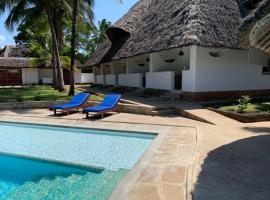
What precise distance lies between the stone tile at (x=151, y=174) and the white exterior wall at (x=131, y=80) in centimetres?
1407

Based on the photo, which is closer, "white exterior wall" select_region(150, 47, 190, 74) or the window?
the window

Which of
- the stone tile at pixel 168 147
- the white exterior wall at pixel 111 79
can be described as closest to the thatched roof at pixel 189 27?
the white exterior wall at pixel 111 79

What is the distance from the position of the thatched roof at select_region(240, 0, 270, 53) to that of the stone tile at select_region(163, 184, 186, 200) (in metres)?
3.50

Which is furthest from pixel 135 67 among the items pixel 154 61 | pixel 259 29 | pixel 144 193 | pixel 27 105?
pixel 144 193

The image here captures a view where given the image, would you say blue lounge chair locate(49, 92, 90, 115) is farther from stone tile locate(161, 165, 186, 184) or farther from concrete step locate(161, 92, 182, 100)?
stone tile locate(161, 165, 186, 184)

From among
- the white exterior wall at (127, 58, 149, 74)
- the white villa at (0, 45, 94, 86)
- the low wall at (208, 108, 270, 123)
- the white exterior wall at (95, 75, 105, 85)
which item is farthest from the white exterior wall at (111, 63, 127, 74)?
the low wall at (208, 108, 270, 123)

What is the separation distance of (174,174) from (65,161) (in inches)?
115

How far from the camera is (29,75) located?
1460 inches

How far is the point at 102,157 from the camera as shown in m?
7.00

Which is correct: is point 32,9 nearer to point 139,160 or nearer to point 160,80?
point 160,80

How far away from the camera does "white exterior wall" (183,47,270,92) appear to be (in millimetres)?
13617

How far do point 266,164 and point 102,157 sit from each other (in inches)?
137

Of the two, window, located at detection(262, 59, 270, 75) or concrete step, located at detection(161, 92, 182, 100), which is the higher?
window, located at detection(262, 59, 270, 75)

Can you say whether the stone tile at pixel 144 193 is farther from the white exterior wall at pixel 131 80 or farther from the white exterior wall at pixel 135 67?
the white exterior wall at pixel 135 67
